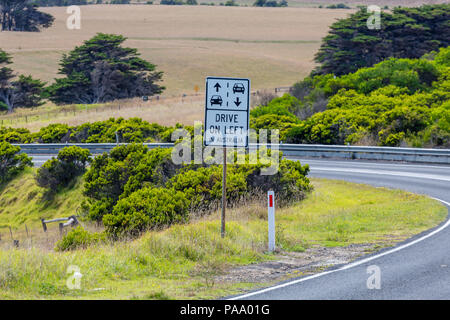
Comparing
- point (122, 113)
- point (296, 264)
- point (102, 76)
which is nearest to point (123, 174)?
point (296, 264)

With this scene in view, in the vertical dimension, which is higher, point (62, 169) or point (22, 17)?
point (22, 17)

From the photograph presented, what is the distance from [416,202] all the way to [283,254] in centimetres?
713

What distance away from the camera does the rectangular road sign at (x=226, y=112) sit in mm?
11664

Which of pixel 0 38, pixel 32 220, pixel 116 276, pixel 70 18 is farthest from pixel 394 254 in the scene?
pixel 70 18

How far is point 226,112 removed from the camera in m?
11.7

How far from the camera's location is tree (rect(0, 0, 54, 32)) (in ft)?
386

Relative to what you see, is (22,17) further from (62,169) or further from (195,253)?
(195,253)

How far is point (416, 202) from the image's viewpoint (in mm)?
17297

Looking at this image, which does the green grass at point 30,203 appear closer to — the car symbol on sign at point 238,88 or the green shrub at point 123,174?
the green shrub at point 123,174

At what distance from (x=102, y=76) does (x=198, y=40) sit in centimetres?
5335

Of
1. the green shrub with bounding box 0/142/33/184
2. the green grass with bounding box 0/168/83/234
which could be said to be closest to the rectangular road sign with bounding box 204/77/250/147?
the green grass with bounding box 0/168/83/234

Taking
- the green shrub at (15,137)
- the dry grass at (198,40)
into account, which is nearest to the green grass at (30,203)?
the green shrub at (15,137)

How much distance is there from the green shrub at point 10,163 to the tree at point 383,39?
1473 inches
